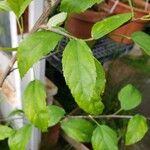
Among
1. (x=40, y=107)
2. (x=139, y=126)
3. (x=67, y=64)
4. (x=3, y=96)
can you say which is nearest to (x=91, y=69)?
(x=67, y=64)

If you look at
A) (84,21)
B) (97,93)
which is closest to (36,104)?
(97,93)

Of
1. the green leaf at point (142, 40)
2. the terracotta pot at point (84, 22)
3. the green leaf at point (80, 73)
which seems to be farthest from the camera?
the terracotta pot at point (84, 22)

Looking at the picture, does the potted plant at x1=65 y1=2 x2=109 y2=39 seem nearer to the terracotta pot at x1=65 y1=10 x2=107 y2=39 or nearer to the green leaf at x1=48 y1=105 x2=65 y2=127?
the terracotta pot at x1=65 y1=10 x2=107 y2=39

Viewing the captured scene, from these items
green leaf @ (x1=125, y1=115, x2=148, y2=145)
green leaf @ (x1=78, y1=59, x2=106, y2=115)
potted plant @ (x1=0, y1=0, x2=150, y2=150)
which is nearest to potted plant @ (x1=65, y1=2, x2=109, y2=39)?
green leaf @ (x1=125, y1=115, x2=148, y2=145)

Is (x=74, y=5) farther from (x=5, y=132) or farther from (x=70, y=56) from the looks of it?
(x=5, y=132)

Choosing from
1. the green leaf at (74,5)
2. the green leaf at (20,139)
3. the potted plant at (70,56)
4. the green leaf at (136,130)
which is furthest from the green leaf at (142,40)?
the green leaf at (20,139)

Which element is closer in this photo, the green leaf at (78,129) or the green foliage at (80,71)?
the green foliage at (80,71)

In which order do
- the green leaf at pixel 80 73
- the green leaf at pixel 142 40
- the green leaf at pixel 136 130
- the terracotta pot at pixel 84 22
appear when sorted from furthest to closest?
1. the terracotta pot at pixel 84 22
2. the green leaf at pixel 136 130
3. the green leaf at pixel 142 40
4. the green leaf at pixel 80 73

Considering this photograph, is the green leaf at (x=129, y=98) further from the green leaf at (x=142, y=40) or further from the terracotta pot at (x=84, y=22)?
the terracotta pot at (x=84, y=22)
